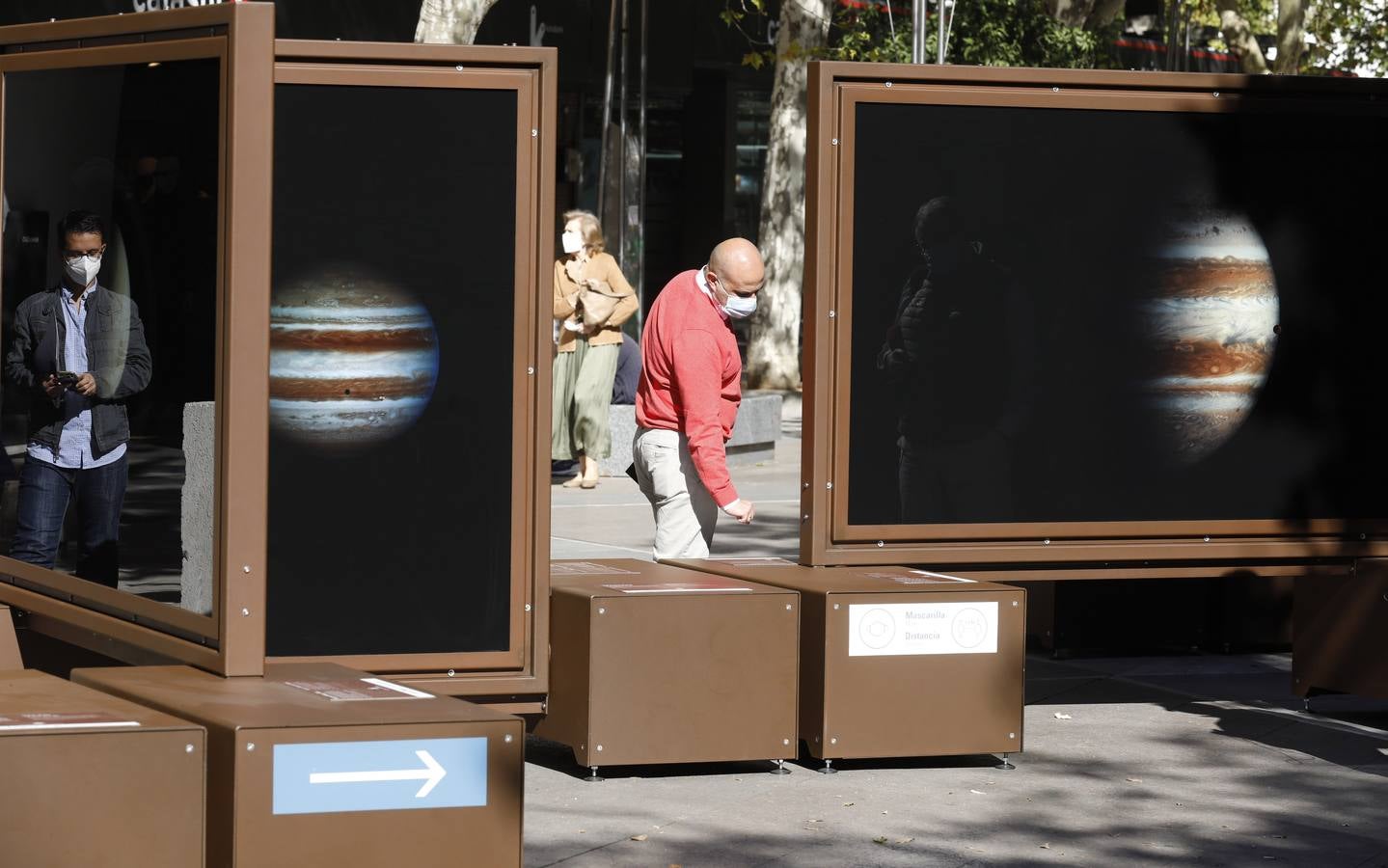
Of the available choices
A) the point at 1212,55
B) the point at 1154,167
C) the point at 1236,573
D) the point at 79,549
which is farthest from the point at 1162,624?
the point at 1212,55

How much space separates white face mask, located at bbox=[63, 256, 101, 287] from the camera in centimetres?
552

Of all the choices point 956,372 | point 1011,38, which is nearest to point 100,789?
point 956,372

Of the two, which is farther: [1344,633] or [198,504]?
[1344,633]

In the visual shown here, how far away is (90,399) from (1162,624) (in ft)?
17.2

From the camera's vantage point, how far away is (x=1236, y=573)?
7.98m

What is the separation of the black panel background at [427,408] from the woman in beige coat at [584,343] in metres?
7.10

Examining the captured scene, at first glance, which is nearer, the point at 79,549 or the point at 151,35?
the point at 151,35

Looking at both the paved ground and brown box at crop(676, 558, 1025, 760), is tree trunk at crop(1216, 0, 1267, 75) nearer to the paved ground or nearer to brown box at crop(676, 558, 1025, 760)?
the paved ground

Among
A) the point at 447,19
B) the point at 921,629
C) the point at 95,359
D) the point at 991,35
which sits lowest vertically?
the point at 921,629

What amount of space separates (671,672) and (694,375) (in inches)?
49.7

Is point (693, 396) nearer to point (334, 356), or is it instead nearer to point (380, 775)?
point (334, 356)

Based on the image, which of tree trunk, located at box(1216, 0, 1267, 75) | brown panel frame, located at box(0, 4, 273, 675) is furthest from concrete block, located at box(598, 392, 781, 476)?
tree trunk, located at box(1216, 0, 1267, 75)

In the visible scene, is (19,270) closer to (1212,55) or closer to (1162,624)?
(1162,624)

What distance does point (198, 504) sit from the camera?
204 inches
